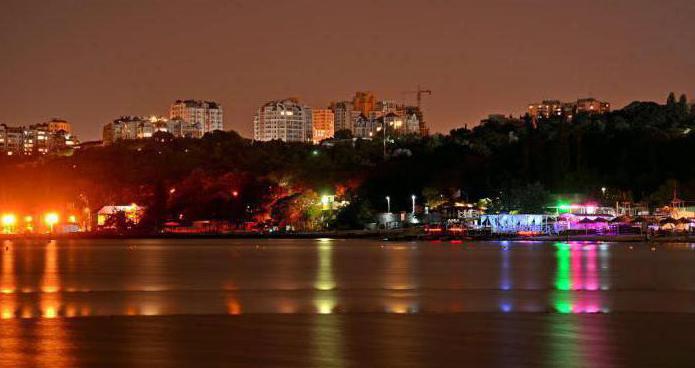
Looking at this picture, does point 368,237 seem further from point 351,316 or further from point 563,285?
point 351,316

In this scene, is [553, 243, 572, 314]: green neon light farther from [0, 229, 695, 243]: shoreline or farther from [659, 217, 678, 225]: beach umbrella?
[659, 217, 678, 225]: beach umbrella

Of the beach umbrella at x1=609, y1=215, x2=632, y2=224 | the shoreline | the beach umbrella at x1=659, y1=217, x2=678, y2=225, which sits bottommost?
the shoreline

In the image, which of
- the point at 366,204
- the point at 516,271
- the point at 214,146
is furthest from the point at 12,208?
the point at 516,271

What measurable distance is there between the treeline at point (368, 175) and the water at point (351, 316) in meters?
46.6

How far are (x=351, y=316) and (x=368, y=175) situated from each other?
252ft

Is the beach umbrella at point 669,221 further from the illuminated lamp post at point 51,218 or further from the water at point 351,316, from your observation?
the illuminated lamp post at point 51,218

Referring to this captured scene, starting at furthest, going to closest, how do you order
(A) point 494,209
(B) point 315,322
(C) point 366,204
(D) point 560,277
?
(C) point 366,204
(A) point 494,209
(D) point 560,277
(B) point 315,322

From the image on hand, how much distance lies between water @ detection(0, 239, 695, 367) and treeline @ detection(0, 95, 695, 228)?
4657 cm

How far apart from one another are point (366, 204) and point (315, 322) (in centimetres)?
6881

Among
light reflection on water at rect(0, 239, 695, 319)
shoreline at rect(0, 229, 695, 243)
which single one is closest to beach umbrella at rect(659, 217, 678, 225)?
shoreline at rect(0, 229, 695, 243)

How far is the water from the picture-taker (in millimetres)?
15578

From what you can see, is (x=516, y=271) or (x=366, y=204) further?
(x=366, y=204)

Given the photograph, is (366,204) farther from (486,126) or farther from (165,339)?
(165,339)

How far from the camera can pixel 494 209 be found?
266ft
